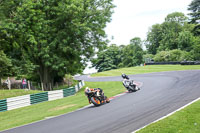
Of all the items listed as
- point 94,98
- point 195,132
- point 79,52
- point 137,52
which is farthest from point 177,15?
point 195,132

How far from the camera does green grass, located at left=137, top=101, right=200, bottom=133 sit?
6777 millimetres

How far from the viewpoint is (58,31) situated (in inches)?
1148

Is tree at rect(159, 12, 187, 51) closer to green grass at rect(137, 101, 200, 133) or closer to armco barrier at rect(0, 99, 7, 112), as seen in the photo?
armco barrier at rect(0, 99, 7, 112)

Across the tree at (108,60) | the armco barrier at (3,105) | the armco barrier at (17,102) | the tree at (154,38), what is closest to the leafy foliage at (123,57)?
the tree at (108,60)

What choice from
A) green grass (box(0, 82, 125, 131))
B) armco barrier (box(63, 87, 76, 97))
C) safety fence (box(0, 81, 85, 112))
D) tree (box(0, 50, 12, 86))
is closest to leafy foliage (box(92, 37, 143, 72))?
armco barrier (box(63, 87, 76, 97))

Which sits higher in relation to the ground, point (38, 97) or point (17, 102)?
point (38, 97)

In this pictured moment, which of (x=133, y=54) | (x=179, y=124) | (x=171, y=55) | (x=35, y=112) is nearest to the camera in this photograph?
(x=179, y=124)

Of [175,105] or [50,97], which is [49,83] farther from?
[175,105]

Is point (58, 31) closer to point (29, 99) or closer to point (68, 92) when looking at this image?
point (68, 92)

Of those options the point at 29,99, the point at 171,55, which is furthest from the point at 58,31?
the point at 171,55

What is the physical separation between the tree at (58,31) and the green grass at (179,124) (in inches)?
817

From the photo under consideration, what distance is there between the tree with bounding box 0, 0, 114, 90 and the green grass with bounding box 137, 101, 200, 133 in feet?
68.1

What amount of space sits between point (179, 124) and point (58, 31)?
79.1 feet

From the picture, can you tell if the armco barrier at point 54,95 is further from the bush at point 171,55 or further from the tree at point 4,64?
the bush at point 171,55
